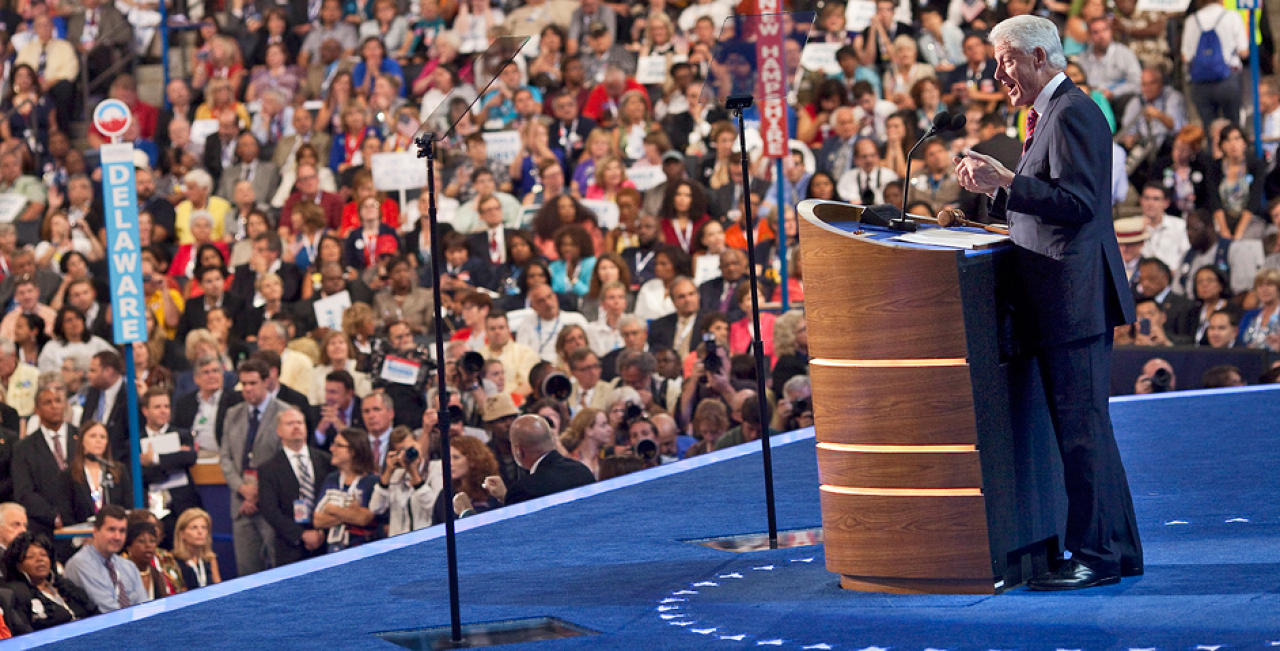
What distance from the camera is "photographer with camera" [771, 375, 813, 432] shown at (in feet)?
28.5

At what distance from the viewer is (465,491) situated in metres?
7.75

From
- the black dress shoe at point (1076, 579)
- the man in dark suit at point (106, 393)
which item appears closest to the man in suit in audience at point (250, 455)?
the man in dark suit at point (106, 393)

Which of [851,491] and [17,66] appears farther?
[17,66]

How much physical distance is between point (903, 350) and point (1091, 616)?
78 cm

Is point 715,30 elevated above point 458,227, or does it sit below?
above

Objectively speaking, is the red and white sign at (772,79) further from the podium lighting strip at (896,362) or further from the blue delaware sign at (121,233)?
the blue delaware sign at (121,233)

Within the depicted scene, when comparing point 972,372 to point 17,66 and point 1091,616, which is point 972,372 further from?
point 17,66

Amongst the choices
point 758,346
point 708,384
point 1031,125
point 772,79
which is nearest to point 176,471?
point 708,384

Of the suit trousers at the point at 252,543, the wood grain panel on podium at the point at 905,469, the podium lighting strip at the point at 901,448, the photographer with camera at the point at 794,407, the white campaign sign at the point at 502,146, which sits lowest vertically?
the suit trousers at the point at 252,543

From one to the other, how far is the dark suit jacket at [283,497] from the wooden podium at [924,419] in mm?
4443

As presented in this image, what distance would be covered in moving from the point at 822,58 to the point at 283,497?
589 cm

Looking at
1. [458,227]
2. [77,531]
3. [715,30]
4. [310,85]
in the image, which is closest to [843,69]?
[715,30]

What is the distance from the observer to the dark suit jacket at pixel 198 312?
11.7 metres

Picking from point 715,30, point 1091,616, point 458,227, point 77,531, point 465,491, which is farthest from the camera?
point 715,30
